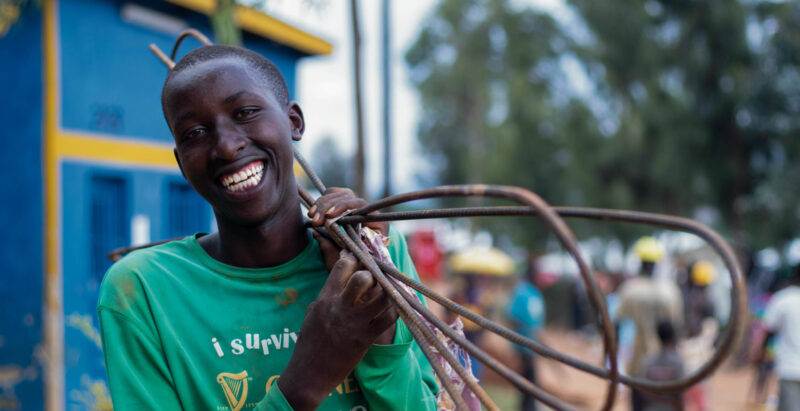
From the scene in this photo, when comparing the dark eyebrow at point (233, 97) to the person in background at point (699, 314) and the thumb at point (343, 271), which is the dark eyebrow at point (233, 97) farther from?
the person in background at point (699, 314)

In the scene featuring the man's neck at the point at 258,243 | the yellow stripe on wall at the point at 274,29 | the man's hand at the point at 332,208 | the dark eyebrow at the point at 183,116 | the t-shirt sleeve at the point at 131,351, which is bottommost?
the t-shirt sleeve at the point at 131,351

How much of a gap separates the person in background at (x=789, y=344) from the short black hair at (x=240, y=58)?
5.32 meters

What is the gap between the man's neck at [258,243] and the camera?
5.37ft

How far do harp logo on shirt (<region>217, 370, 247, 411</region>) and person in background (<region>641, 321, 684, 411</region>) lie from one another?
429 centimetres

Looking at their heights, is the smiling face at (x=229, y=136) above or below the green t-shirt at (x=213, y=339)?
above

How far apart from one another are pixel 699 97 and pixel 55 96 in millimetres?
12846

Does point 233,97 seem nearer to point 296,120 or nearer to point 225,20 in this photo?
point 296,120

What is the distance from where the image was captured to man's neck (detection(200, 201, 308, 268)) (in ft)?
Answer: 5.37

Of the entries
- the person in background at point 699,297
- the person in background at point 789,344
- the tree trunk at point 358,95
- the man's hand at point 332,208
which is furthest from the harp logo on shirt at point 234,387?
the person in background at point 699,297

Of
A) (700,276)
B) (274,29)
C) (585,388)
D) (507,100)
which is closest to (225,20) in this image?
(274,29)

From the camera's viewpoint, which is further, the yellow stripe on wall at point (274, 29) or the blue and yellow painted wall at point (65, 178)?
the yellow stripe on wall at point (274, 29)

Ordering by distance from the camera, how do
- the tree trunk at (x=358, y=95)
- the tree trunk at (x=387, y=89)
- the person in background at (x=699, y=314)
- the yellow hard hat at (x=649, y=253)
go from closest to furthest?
the tree trunk at (x=358, y=95) < the tree trunk at (x=387, y=89) < the yellow hard hat at (x=649, y=253) < the person in background at (x=699, y=314)

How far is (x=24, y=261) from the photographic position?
6.16m

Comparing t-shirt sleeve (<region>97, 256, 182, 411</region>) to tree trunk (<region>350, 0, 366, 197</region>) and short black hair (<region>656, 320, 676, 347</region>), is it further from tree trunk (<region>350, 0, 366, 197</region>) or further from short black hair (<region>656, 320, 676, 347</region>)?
short black hair (<region>656, 320, 676, 347</region>)
